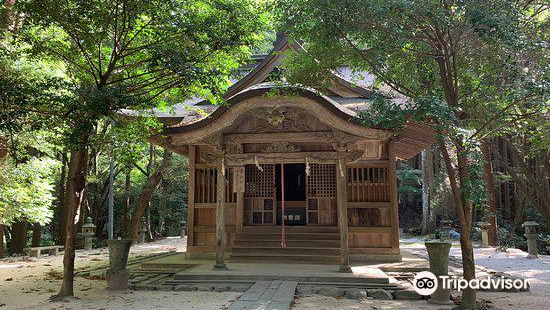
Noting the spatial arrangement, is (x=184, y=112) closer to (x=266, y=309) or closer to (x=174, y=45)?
(x=174, y=45)

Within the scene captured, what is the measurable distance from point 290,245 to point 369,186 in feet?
9.43

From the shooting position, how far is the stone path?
6.17 metres

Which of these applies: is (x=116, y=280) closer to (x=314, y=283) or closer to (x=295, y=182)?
(x=314, y=283)

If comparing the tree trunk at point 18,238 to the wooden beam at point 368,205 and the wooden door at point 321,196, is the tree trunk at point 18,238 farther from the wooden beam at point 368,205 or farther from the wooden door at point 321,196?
the wooden beam at point 368,205

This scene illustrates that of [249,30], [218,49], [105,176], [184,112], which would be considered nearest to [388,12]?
[249,30]

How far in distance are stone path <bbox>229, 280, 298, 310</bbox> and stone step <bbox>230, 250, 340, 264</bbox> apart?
2.11 m

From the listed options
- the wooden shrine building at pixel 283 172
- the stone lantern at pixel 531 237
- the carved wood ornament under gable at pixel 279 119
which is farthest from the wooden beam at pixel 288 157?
the stone lantern at pixel 531 237

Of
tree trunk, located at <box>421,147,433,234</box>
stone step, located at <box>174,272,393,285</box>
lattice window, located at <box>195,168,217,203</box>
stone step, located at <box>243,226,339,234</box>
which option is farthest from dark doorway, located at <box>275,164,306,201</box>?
tree trunk, located at <box>421,147,433,234</box>

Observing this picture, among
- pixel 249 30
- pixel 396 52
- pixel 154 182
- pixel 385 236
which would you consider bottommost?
pixel 385 236

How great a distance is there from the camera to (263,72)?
39.9 feet

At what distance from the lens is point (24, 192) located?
35.4ft

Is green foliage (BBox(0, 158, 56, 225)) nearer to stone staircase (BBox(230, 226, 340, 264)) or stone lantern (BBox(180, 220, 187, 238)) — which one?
stone staircase (BBox(230, 226, 340, 264))

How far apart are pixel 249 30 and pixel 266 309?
516 centimetres

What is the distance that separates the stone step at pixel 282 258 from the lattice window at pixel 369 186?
2.03 meters
